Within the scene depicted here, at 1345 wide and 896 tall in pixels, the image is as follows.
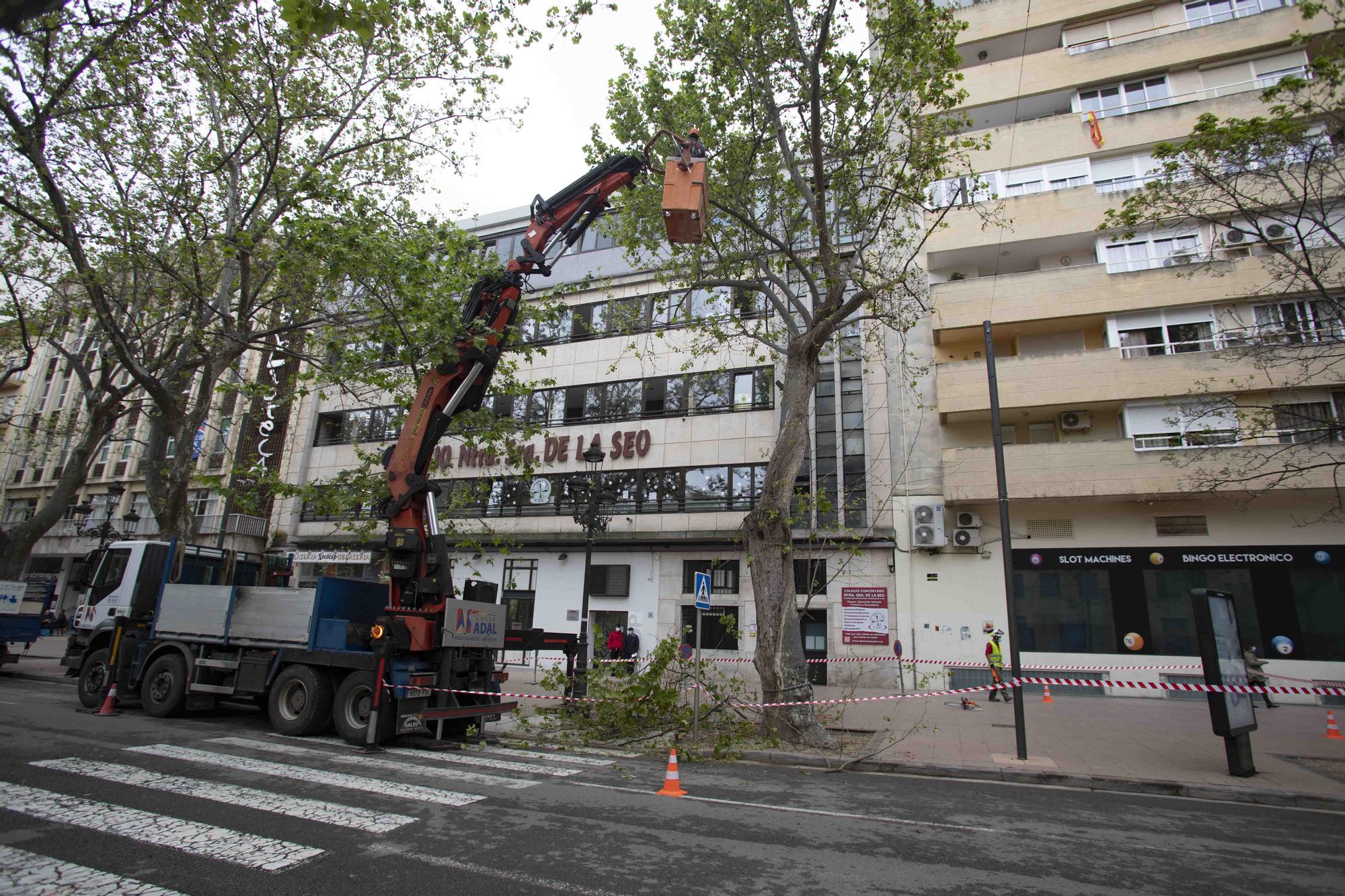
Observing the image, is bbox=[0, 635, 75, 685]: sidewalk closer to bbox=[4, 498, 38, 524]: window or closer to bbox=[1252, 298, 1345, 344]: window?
bbox=[4, 498, 38, 524]: window

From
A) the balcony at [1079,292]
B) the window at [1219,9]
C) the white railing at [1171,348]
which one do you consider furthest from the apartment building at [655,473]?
the window at [1219,9]

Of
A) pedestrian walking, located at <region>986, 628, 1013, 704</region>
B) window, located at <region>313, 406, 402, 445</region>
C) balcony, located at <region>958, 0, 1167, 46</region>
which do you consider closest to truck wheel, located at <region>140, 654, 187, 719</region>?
pedestrian walking, located at <region>986, 628, 1013, 704</region>

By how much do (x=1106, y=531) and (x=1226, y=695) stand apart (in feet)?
34.6

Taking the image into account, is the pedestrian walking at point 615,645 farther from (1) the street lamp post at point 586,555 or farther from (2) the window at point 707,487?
(1) the street lamp post at point 586,555

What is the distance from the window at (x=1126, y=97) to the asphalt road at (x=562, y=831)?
67.0 ft

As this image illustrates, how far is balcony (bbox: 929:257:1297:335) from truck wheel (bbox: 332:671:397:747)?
16.8 metres

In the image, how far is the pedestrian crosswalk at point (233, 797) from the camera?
4.34 m

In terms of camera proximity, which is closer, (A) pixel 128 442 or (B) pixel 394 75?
(B) pixel 394 75

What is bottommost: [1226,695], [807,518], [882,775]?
[882,775]

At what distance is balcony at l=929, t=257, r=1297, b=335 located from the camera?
57.4 feet

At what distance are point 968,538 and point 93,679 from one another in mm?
19638

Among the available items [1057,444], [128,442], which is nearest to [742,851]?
[1057,444]

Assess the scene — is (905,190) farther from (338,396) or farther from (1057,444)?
(338,396)

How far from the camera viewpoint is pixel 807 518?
65.0ft
